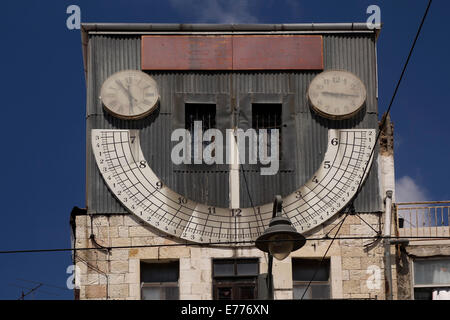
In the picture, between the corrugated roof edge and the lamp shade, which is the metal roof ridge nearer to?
the corrugated roof edge

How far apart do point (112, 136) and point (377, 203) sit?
24.2ft

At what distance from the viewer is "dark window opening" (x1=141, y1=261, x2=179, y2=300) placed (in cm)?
3659

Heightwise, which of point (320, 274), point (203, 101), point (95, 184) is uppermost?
point (203, 101)

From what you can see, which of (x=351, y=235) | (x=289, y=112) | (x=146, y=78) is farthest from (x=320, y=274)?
(x=146, y=78)

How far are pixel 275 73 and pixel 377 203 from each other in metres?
4.68

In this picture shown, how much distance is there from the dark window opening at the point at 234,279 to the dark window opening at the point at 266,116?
3.94m

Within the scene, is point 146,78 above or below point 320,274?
above

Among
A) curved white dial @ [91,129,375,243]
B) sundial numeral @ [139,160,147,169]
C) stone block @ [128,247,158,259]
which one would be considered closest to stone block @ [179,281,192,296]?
stone block @ [128,247,158,259]

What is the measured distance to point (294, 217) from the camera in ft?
121

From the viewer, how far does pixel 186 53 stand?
38.8 meters

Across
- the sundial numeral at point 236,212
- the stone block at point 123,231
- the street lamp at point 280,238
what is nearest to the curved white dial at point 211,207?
the sundial numeral at point 236,212

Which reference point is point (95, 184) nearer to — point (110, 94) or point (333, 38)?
point (110, 94)

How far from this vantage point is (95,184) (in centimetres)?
3734

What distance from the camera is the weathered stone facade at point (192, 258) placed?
36.2m
